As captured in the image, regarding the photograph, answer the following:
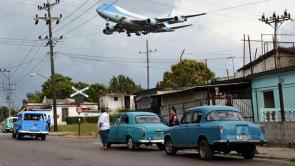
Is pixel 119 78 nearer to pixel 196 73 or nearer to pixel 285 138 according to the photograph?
pixel 196 73

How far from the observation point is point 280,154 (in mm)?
17656

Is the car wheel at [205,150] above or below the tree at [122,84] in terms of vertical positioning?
below

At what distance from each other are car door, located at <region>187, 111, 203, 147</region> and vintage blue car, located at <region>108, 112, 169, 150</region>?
3.84m

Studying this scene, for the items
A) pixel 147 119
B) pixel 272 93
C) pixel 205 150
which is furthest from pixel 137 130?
pixel 272 93

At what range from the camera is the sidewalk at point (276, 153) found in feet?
55.4

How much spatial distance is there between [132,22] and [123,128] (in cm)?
1172

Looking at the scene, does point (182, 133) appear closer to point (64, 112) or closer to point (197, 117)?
point (197, 117)

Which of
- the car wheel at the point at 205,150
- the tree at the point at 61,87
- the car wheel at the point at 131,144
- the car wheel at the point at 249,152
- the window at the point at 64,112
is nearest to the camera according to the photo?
the car wheel at the point at 205,150

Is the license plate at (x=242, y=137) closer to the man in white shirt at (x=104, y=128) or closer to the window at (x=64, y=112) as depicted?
the man in white shirt at (x=104, y=128)

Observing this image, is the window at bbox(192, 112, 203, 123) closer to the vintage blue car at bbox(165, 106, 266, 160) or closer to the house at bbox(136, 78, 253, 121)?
the vintage blue car at bbox(165, 106, 266, 160)

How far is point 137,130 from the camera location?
21.4 metres

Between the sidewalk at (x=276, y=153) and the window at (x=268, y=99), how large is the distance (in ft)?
21.5

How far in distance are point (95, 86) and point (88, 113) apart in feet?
143

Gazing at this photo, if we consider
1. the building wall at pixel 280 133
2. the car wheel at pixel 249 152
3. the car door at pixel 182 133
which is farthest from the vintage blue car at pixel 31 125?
the car wheel at pixel 249 152
